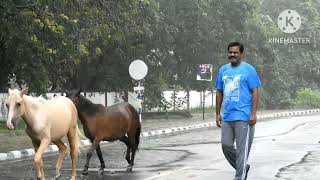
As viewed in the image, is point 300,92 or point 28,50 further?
point 300,92

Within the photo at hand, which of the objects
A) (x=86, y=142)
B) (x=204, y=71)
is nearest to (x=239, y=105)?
(x=86, y=142)

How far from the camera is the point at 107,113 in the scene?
13.5 metres

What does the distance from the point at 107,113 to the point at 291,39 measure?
4689 centimetres

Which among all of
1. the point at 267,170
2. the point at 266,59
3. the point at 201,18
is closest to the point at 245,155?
the point at 267,170

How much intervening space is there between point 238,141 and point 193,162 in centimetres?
551

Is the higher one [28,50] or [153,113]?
[28,50]

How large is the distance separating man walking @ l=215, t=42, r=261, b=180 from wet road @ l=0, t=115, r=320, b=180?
2.31 metres

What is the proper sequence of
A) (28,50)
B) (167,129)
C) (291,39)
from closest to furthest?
(28,50)
(167,129)
(291,39)

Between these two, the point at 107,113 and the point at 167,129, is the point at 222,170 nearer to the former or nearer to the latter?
the point at 107,113

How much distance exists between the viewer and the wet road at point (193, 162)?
1244 cm

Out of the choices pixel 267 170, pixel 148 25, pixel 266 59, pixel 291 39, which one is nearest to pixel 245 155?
pixel 267 170

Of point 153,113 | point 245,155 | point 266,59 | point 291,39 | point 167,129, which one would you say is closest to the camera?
point 245,155

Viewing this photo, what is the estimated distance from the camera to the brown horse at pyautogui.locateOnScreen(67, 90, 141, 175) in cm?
1294

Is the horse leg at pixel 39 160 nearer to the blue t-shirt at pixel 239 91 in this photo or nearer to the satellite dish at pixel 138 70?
the blue t-shirt at pixel 239 91
